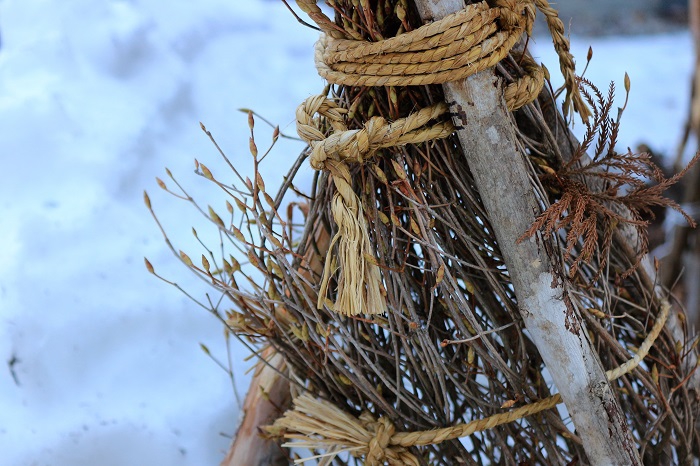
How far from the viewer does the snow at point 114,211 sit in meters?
A: 1.10

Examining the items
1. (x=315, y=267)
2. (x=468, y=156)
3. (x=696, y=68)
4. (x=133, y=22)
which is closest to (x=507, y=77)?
(x=468, y=156)

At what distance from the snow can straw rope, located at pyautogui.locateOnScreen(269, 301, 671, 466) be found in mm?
373

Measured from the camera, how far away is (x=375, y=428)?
2.64 ft

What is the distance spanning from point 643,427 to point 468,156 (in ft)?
1.41

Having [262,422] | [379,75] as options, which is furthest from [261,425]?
[379,75]

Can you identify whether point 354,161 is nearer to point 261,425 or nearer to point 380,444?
point 380,444

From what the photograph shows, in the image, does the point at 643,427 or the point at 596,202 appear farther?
the point at 643,427

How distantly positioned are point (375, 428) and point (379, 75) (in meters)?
0.40

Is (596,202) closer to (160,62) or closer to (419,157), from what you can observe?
(419,157)

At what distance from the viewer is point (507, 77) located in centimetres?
70

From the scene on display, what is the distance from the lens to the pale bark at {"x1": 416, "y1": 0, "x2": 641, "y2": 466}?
2.21ft

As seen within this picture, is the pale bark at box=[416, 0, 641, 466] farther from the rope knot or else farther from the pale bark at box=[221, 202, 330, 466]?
the pale bark at box=[221, 202, 330, 466]

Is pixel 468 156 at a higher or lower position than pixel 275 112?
lower

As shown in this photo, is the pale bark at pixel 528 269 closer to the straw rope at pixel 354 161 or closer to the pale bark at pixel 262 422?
the straw rope at pixel 354 161
